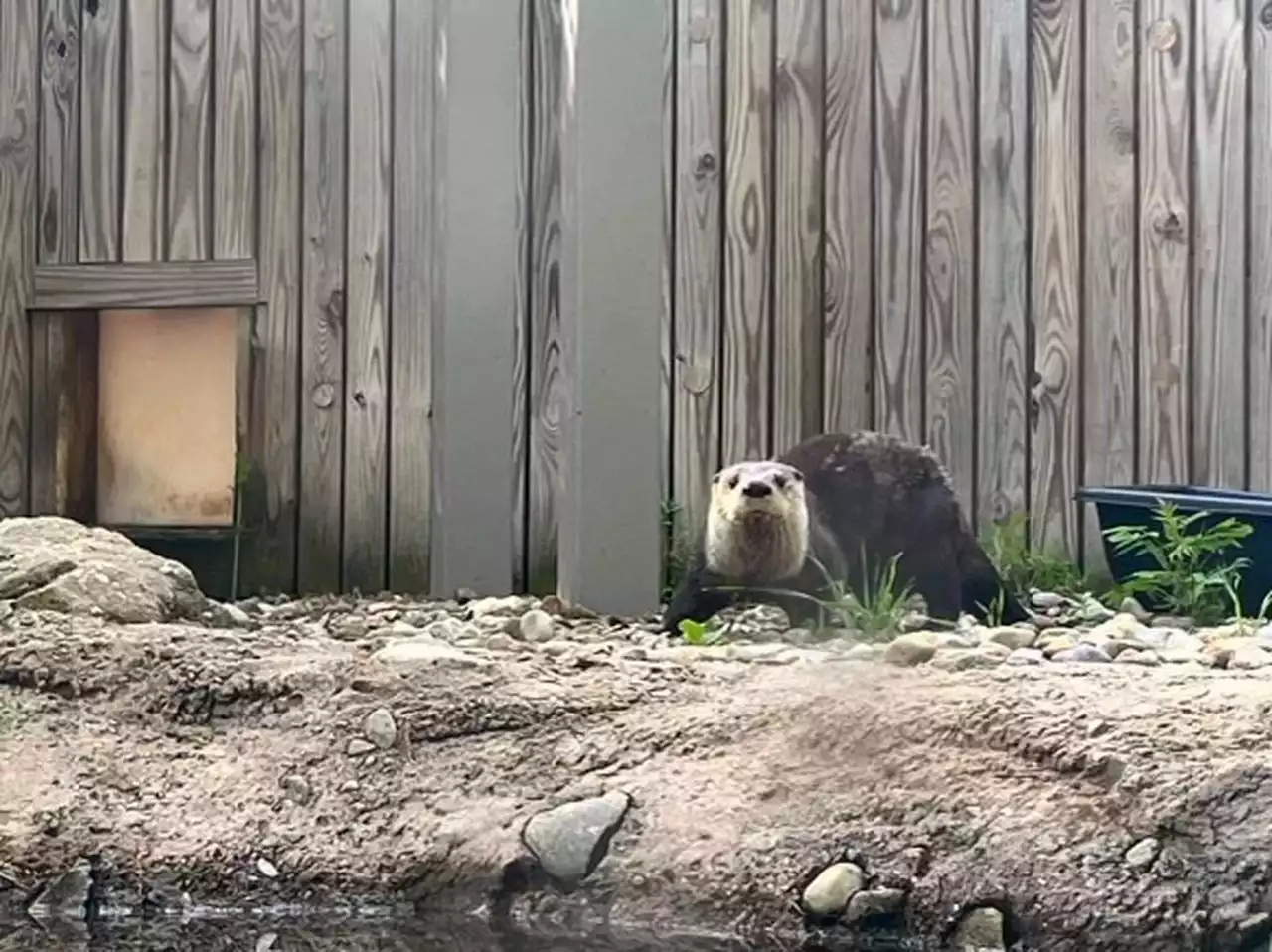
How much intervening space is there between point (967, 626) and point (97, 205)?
275 cm

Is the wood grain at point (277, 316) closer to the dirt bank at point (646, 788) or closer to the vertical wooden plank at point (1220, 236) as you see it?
the dirt bank at point (646, 788)

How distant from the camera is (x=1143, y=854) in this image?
2480 millimetres

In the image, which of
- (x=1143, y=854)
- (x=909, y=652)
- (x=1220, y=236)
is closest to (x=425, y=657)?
(x=909, y=652)

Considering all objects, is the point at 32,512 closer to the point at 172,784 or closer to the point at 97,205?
the point at 97,205

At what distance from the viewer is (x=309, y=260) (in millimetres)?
5168

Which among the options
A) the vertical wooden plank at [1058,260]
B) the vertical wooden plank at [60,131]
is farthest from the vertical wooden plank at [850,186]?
the vertical wooden plank at [60,131]

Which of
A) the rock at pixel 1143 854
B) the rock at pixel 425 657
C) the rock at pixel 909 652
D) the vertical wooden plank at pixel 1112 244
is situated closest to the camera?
the rock at pixel 1143 854

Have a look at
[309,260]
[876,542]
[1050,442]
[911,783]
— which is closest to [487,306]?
[309,260]

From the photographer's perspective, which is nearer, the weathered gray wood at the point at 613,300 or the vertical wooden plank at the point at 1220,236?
the weathered gray wood at the point at 613,300

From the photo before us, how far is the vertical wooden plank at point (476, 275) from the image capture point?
4.66 meters

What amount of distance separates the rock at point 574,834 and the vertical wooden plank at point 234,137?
290 cm

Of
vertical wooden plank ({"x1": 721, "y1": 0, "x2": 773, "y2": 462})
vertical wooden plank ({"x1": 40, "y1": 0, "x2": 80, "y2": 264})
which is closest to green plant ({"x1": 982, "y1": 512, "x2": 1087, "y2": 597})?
vertical wooden plank ({"x1": 721, "y1": 0, "x2": 773, "y2": 462})

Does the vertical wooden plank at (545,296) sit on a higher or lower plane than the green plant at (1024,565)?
higher

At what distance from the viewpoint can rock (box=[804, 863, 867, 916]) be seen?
101 inches
